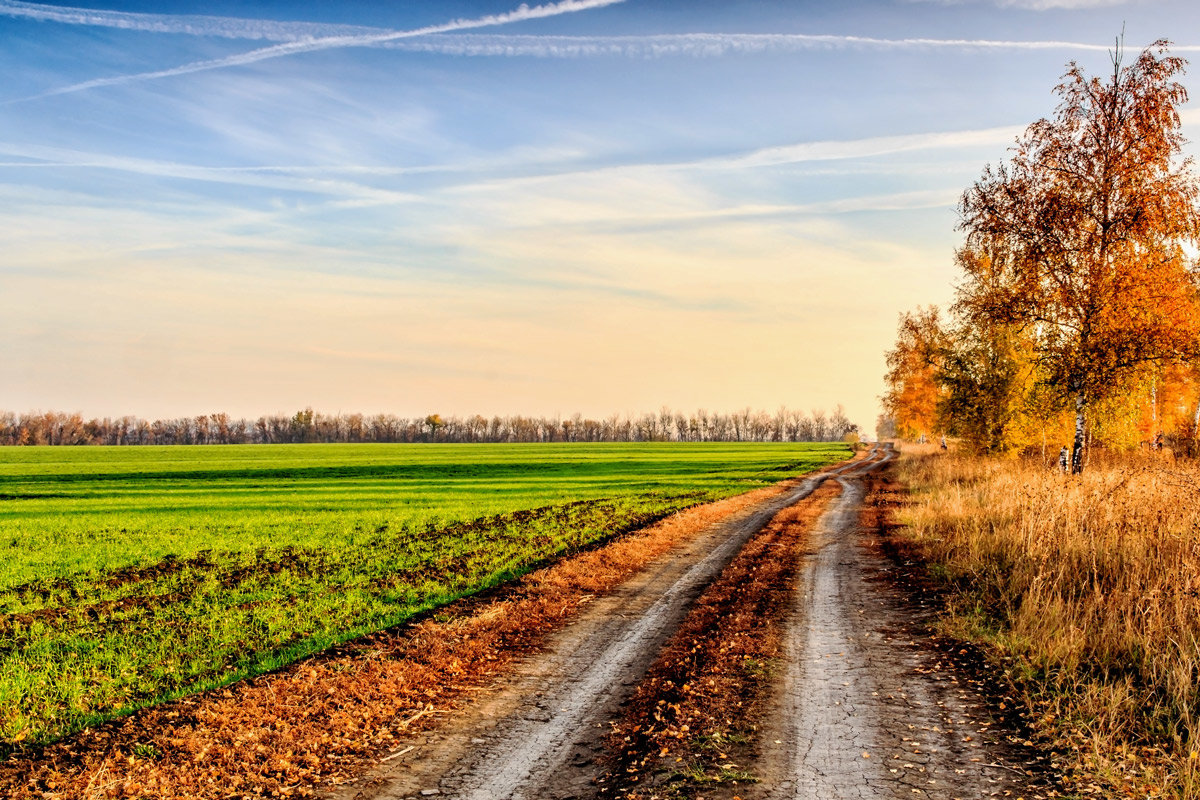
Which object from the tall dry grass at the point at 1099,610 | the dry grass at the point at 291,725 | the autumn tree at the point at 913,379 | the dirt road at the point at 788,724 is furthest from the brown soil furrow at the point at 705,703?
the autumn tree at the point at 913,379

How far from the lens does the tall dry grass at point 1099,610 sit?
20.3 ft

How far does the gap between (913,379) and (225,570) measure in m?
49.1

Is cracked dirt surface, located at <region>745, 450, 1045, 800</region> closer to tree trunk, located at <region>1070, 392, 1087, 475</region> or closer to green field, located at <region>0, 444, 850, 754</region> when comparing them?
green field, located at <region>0, 444, 850, 754</region>

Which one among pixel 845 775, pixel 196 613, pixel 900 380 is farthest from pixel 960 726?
pixel 900 380

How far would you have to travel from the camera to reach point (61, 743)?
645 cm

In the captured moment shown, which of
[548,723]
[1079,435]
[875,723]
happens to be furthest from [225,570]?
[1079,435]

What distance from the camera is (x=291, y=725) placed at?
6852mm

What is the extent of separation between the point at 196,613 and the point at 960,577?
45.9 ft

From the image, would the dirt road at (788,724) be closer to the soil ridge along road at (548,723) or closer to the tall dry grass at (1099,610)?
the soil ridge along road at (548,723)

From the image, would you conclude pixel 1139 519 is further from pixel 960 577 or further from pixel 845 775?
pixel 845 775

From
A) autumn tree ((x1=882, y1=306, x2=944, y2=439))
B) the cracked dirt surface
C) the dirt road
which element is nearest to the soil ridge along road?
the dirt road

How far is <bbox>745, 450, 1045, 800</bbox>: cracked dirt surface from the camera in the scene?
555 cm

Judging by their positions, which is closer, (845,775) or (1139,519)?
(845,775)

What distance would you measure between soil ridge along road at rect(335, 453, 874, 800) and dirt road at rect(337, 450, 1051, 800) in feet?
0.05
